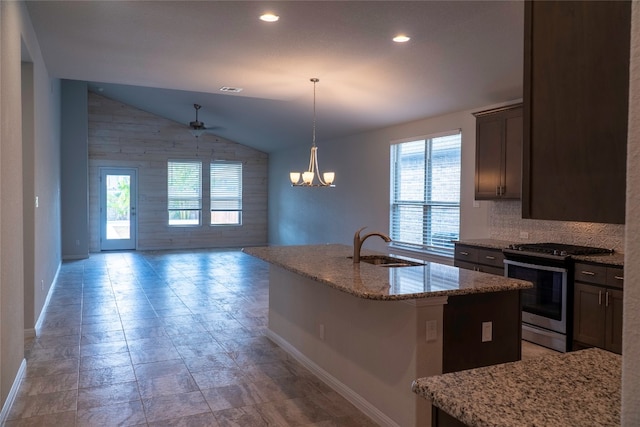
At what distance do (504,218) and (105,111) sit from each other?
9624 millimetres

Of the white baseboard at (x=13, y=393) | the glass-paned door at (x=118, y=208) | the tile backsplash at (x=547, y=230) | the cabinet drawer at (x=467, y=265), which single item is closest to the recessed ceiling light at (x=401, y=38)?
the tile backsplash at (x=547, y=230)

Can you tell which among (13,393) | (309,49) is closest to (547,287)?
(309,49)

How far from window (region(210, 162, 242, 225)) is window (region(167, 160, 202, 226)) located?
15.3 inches

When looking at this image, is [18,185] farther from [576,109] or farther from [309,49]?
[576,109]

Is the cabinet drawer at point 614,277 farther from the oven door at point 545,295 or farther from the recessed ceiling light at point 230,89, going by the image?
the recessed ceiling light at point 230,89

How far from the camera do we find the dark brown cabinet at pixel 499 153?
200 inches

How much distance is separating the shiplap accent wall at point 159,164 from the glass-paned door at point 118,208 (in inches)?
5.2

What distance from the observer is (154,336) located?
193 inches

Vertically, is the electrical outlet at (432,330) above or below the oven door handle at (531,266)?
below

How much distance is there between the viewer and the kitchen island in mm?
2771

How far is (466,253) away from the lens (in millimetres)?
5438

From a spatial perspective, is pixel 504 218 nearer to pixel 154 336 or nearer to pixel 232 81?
pixel 232 81

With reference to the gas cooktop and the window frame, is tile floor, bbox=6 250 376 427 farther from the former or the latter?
the window frame

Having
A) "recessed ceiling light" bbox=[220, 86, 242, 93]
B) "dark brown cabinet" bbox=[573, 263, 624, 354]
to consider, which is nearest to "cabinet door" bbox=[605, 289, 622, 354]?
"dark brown cabinet" bbox=[573, 263, 624, 354]
